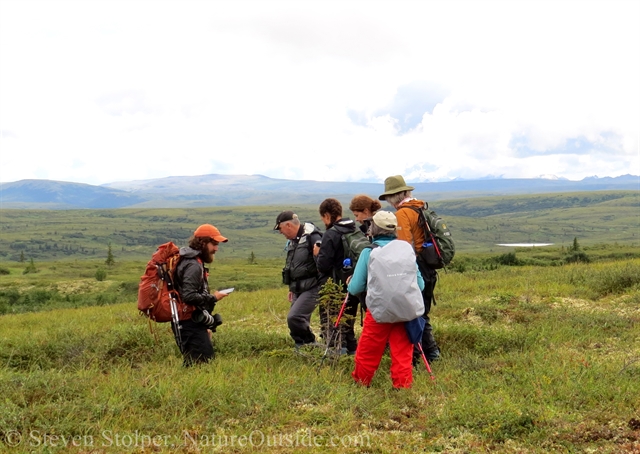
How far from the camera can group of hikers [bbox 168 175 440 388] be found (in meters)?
6.73

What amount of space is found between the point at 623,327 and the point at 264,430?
7.47 metres

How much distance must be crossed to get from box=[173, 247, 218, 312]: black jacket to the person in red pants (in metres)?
2.15

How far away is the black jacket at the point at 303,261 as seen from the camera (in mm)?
8742

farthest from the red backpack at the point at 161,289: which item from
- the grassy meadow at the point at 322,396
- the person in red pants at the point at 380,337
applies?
the person in red pants at the point at 380,337

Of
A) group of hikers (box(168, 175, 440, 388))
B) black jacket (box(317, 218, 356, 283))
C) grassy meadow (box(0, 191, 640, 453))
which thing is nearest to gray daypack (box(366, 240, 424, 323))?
group of hikers (box(168, 175, 440, 388))

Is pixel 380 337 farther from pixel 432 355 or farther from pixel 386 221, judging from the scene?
pixel 432 355

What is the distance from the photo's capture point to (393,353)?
23.2ft

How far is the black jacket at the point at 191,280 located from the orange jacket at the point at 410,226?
2876mm

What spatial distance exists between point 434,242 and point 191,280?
351 cm

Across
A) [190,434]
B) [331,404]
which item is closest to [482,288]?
[331,404]

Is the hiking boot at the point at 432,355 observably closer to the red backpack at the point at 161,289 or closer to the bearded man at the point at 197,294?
the bearded man at the point at 197,294

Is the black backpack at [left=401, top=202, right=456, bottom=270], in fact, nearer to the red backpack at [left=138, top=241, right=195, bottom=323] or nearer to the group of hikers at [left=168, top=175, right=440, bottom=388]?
the group of hikers at [left=168, top=175, right=440, bottom=388]

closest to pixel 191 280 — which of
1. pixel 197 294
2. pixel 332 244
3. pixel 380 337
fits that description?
pixel 197 294

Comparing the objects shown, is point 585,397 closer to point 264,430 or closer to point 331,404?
point 331,404
